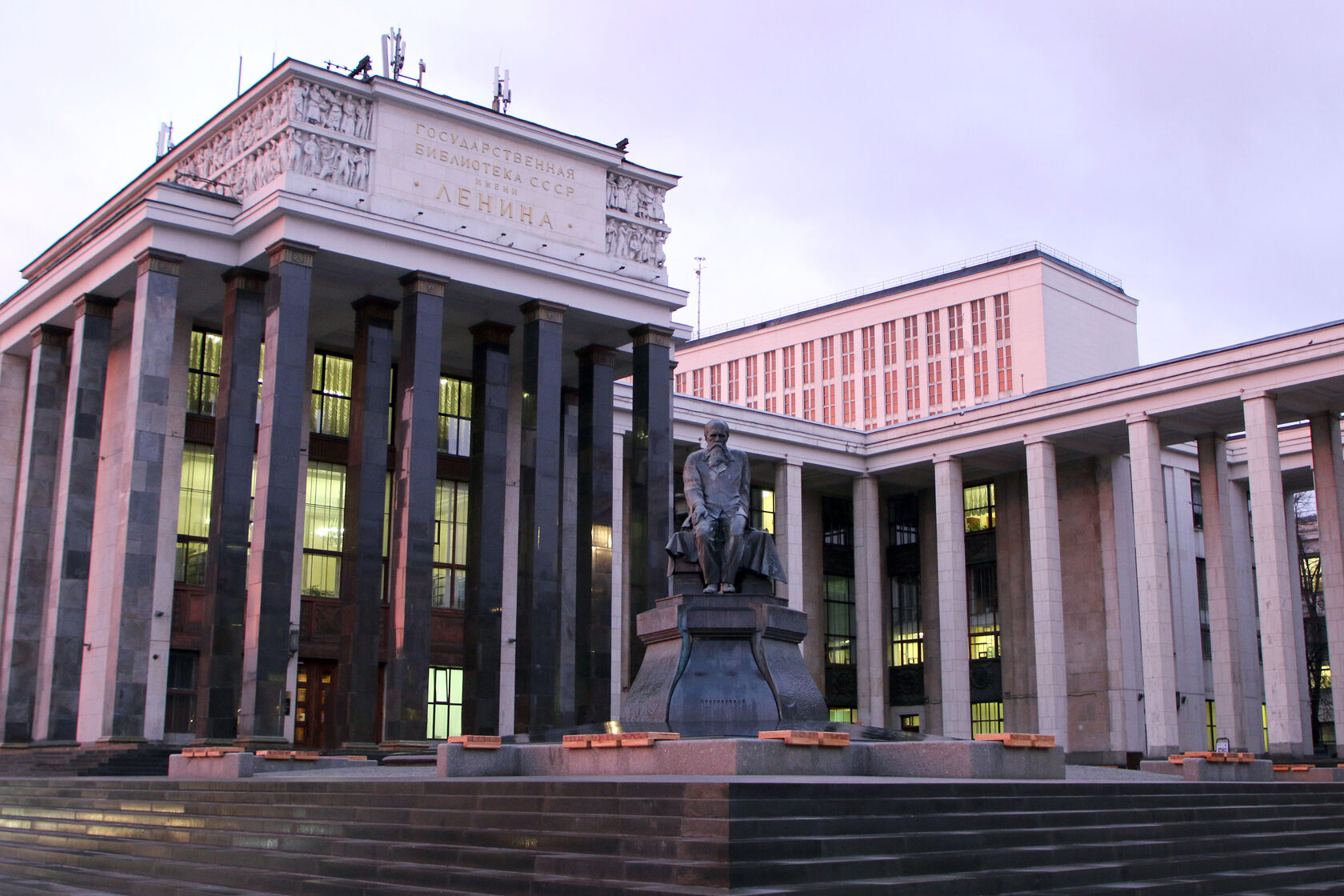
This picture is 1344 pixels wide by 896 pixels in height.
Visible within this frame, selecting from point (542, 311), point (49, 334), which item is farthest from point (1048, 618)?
point (49, 334)

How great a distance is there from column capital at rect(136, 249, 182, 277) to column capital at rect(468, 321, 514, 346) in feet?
27.7

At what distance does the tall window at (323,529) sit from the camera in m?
38.6

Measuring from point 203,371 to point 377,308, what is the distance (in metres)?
5.56

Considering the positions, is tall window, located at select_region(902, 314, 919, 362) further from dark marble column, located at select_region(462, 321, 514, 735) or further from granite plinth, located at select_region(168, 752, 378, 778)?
granite plinth, located at select_region(168, 752, 378, 778)

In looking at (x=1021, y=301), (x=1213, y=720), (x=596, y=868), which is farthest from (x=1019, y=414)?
(x=596, y=868)

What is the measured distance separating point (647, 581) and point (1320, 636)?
128ft

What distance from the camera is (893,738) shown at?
19766 millimetres

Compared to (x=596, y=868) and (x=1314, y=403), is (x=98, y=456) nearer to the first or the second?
(x=596, y=868)

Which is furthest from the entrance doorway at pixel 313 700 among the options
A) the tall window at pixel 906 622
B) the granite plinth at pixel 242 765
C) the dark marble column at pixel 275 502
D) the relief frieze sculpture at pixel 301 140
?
the tall window at pixel 906 622

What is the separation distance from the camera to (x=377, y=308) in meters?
36.8

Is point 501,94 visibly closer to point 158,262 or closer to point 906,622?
point 158,262

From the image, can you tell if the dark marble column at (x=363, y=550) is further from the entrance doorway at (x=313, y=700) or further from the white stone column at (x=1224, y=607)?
the white stone column at (x=1224, y=607)

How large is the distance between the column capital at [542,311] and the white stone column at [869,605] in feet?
71.0

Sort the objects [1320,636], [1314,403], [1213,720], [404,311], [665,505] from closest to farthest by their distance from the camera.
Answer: [404,311]
[665,505]
[1314,403]
[1213,720]
[1320,636]
